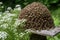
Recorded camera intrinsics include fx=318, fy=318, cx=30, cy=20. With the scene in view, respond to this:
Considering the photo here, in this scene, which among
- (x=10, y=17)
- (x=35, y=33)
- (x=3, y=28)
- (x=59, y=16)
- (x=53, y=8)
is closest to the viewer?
(x=35, y=33)

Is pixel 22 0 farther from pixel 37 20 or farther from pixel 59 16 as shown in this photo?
pixel 37 20

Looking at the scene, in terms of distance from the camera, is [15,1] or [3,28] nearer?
[3,28]

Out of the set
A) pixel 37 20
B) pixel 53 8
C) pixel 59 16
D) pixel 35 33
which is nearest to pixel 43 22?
pixel 37 20

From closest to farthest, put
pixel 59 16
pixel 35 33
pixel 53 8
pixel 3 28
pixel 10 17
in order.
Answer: pixel 35 33 → pixel 3 28 → pixel 10 17 → pixel 59 16 → pixel 53 8

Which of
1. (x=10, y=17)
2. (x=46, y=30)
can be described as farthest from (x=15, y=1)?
(x=46, y=30)

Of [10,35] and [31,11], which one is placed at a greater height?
[31,11]

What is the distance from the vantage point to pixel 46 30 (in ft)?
12.6

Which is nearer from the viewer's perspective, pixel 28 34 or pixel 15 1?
pixel 28 34

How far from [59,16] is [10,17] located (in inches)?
98.5

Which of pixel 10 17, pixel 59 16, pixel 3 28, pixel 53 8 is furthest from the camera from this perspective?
pixel 53 8

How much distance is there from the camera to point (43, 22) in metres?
4.07

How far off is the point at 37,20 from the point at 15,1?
3.25m

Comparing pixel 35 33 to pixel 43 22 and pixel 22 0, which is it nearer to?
pixel 43 22

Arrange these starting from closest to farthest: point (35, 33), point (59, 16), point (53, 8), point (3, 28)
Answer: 1. point (35, 33)
2. point (3, 28)
3. point (59, 16)
4. point (53, 8)
